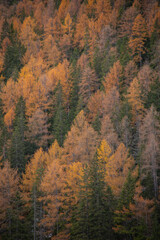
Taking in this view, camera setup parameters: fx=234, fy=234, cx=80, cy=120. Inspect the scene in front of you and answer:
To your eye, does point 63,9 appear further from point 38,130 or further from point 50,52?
point 38,130

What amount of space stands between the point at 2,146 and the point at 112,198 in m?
20.5

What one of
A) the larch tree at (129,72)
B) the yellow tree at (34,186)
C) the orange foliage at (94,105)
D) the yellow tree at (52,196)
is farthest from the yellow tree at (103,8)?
the yellow tree at (52,196)

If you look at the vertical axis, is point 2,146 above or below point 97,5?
below

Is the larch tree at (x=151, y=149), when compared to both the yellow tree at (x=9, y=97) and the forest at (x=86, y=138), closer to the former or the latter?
the forest at (x=86, y=138)

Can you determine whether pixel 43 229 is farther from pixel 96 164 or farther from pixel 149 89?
pixel 149 89

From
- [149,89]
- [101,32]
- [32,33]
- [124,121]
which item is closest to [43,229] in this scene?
[124,121]

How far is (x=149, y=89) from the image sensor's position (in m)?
40.3

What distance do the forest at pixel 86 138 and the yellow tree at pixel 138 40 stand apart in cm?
23

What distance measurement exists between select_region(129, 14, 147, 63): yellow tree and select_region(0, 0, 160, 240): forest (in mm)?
233

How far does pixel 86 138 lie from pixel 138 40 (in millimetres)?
30680

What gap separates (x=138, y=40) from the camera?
53219mm

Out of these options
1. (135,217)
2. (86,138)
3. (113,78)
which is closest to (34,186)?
(86,138)

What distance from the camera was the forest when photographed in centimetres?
2580

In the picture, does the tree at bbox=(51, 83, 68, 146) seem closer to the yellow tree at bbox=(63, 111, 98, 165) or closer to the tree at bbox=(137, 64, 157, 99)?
the yellow tree at bbox=(63, 111, 98, 165)
